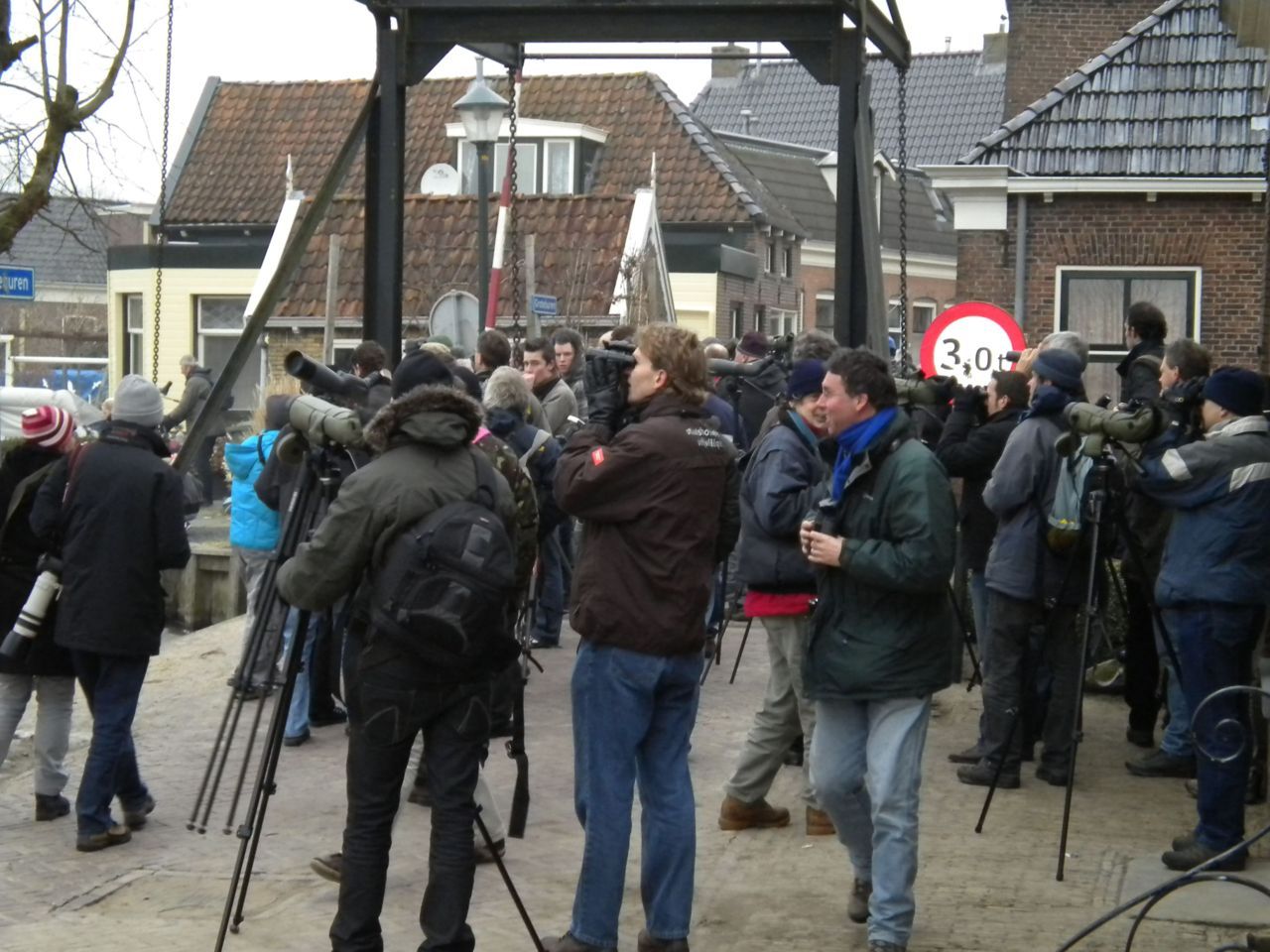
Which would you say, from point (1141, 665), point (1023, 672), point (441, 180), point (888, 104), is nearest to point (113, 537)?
point (1023, 672)

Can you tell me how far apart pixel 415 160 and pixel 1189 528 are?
31.9 metres

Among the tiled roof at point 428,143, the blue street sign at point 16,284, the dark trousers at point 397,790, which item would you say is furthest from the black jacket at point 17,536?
the tiled roof at point 428,143

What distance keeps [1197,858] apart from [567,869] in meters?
2.39

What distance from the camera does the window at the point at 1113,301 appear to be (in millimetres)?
17406

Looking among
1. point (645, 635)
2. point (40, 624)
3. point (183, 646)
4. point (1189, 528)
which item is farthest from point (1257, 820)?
point (183, 646)

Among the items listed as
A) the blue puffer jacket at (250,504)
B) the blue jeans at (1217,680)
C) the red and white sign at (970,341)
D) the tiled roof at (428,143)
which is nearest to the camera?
the blue jeans at (1217,680)

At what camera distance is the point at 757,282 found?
36.2 m

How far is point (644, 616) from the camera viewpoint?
5613 millimetres

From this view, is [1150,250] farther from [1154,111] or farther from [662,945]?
[662,945]

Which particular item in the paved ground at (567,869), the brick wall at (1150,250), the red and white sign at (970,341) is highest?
the brick wall at (1150,250)

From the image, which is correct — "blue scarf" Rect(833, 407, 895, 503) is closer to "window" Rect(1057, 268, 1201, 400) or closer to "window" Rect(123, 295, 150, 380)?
"window" Rect(1057, 268, 1201, 400)

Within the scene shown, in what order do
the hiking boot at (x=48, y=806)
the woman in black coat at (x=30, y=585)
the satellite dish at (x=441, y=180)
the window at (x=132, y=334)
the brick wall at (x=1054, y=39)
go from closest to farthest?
the woman in black coat at (x=30, y=585) → the hiking boot at (x=48, y=806) → the brick wall at (x=1054, y=39) → the satellite dish at (x=441, y=180) → the window at (x=132, y=334)

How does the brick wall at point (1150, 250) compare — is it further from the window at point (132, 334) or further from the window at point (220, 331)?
the window at point (132, 334)

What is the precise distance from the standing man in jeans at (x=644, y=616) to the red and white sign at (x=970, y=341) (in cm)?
678
